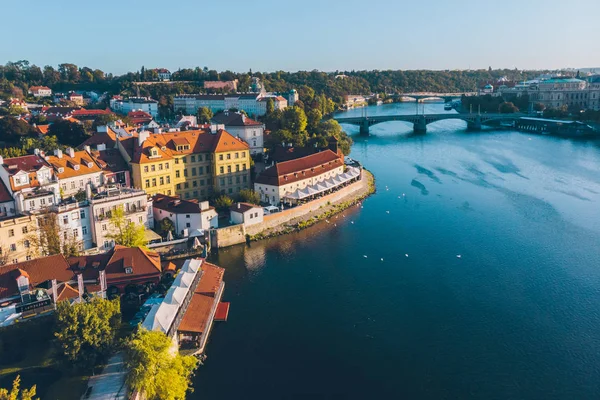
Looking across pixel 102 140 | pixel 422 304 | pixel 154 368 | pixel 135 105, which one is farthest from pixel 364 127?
pixel 154 368

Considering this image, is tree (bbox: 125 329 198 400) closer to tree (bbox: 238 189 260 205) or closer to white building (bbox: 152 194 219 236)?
white building (bbox: 152 194 219 236)

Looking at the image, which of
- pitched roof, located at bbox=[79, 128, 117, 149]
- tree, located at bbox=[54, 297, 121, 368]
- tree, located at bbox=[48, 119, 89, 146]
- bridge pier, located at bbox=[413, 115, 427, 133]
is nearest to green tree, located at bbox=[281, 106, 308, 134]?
tree, located at bbox=[48, 119, 89, 146]

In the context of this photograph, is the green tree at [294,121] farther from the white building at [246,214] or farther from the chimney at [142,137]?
the white building at [246,214]

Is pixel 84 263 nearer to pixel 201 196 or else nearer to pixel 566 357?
pixel 201 196

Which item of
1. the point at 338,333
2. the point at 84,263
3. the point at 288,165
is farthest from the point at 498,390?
the point at 288,165

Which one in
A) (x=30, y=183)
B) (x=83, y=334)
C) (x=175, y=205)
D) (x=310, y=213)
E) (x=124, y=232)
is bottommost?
(x=310, y=213)

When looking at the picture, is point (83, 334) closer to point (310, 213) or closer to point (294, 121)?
point (310, 213)
